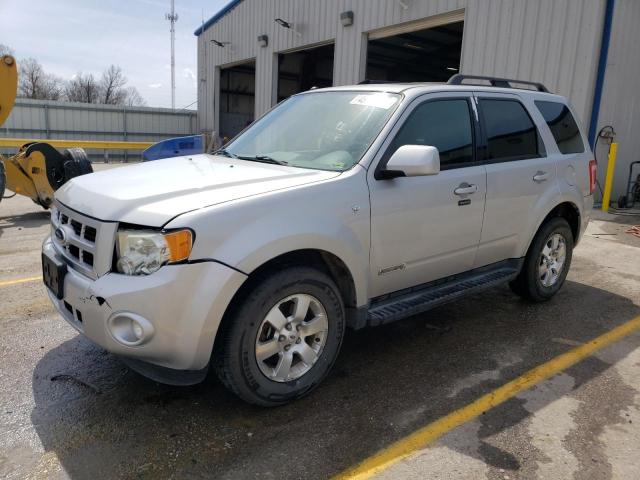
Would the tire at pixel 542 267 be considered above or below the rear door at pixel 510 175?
below

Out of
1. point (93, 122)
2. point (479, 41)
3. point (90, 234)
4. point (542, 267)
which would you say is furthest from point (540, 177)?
point (93, 122)

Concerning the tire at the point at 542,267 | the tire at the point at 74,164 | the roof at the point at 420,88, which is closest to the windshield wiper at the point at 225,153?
the roof at the point at 420,88

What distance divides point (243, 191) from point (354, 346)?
1.67 m

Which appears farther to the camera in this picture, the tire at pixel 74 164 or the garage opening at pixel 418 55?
the garage opening at pixel 418 55

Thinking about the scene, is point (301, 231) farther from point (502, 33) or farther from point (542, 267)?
point (502, 33)

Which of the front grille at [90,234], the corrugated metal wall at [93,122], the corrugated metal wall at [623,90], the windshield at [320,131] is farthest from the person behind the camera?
the corrugated metal wall at [93,122]

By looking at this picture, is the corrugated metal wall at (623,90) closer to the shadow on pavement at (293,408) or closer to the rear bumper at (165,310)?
the shadow on pavement at (293,408)

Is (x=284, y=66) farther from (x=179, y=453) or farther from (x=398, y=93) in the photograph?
(x=179, y=453)

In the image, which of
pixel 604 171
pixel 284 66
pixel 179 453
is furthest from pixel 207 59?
pixel 179 453

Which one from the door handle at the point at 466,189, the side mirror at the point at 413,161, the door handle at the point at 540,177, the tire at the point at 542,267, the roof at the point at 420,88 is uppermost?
the roof at the point at 420,88

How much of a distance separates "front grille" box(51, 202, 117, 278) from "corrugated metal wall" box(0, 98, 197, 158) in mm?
21817

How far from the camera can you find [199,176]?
3.21 m

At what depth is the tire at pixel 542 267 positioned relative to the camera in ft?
15.7

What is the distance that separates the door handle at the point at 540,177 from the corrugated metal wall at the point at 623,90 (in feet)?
24.4
